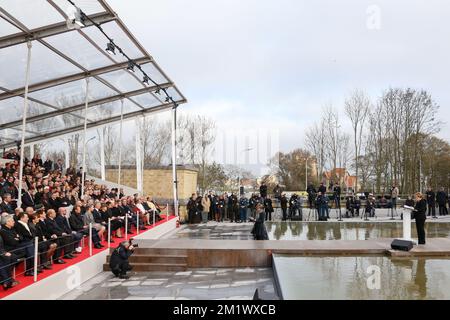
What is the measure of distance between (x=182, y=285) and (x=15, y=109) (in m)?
11.3

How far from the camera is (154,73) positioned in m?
18.4

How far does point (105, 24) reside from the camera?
43.4 feet

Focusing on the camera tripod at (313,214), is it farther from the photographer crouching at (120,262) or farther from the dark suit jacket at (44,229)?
the dark suit jacket at (44,229)

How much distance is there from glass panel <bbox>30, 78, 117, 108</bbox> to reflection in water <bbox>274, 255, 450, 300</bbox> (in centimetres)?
1076

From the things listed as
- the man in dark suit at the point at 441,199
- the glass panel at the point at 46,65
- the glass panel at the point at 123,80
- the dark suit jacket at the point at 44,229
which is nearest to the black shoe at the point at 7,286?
the dark suit jacket at the point at 44,229

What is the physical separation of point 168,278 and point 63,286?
2.84 metres

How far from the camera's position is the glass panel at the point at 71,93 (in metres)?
17.0

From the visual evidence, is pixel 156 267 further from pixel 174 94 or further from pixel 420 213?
pixel 174 94

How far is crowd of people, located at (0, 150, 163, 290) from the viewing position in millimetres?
9672

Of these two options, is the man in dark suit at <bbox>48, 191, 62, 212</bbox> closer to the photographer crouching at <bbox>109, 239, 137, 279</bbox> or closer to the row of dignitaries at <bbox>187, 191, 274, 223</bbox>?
the photographer crouching at <bbox>109, 239, 137, 279</bbox>

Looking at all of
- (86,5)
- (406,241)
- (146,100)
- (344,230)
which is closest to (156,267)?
(406,241)

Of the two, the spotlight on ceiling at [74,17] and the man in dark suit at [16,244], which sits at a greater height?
the spotlight on ceiling at [74,17]
